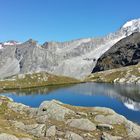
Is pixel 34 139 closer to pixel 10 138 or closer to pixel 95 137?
pixel 10 138

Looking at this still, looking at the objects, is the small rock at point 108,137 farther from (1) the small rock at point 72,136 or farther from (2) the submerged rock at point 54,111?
(2) the submerged rock at point 54,111

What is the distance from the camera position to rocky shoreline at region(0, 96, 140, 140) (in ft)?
196

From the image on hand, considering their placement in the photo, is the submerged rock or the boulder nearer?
the boulder

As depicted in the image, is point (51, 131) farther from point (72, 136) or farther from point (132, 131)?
point (132, 131)

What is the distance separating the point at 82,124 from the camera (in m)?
64.6

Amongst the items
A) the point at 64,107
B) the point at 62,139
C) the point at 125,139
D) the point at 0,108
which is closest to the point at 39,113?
the point at 64,107

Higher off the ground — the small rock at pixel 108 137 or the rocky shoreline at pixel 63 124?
the rocky shoreline at pixel 63 124

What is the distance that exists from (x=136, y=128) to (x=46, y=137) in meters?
18.7

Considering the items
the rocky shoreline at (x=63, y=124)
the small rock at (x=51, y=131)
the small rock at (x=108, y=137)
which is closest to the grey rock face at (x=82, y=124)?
the rocky shoreline at (x=63, y=124)

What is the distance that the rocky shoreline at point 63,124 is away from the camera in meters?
59.7

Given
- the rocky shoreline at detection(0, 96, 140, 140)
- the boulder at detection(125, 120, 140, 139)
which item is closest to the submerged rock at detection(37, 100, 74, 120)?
the rocky shoreline at detection(0, 96, 140, 140)

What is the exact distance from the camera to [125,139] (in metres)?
61.0

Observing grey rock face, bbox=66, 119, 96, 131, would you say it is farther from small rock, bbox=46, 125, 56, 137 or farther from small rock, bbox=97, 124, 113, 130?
small rock, bbox=46, 125, 56, 137

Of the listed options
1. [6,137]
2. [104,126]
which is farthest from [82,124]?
[6,137]
